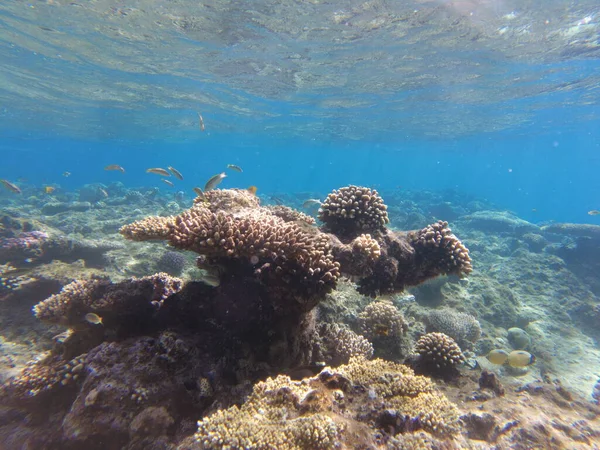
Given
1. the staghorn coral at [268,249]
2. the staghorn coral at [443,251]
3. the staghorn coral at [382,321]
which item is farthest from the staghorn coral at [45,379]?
the staghorn coral at [443,251]

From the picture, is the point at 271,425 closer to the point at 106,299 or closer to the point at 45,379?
the point at 106,299

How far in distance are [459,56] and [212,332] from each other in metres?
22.3

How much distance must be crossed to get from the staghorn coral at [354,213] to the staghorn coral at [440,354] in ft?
7.19

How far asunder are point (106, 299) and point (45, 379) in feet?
4.54

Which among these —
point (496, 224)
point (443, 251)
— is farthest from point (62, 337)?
point (496, 224)

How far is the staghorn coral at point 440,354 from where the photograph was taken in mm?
5250

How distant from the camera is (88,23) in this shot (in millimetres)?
16375

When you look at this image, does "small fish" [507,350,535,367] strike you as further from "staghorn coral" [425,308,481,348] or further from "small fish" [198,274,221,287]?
"small fish" [198,274,221,287]

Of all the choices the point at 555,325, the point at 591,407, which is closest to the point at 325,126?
the point at 555,325

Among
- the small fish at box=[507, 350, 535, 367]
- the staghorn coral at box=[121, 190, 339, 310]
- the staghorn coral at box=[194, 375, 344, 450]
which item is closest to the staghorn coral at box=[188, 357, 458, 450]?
the staghorn coral at box=[194, 375, 344, 450]

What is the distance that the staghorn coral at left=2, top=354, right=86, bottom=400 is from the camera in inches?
164

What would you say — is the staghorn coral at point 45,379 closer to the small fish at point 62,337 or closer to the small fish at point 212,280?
the small fish at point 62,337

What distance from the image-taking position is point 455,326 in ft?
28.9

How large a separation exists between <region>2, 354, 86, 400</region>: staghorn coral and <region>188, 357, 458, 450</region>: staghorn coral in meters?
2.27
